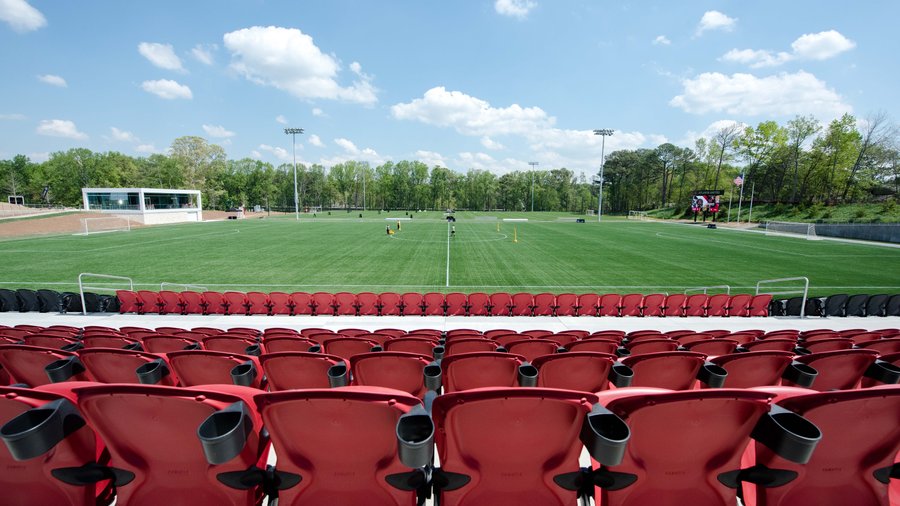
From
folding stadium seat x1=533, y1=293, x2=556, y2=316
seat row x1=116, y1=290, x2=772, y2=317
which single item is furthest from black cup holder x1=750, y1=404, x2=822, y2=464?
folding stadium seat x1=533, y1=293, x2=556, y2=316

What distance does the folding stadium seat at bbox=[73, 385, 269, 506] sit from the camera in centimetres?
200

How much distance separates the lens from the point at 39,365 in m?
3.92

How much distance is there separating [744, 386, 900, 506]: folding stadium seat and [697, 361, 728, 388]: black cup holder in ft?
4.39

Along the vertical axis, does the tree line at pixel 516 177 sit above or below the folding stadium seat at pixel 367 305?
above

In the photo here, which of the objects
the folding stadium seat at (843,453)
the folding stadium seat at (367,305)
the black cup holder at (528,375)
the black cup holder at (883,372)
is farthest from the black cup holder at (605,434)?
the folding stadium seat at (367,305)

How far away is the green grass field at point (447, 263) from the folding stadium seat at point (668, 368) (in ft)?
53.5

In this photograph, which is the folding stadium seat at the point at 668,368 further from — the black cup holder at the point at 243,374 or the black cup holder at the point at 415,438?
the black cup holder at the point at 243,374

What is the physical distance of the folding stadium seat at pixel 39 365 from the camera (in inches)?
143

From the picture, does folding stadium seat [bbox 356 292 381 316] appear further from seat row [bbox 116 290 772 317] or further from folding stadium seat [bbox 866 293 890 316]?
folding stadium seat [bbox 866 293 890 316]

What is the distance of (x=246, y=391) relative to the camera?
8.41 ft

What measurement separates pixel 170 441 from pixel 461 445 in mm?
1528

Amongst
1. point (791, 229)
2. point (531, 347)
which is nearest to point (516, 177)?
point (791, 229)

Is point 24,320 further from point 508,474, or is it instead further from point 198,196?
point 198,196

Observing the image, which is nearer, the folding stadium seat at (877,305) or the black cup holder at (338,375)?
the black cup holder at (338,375)
